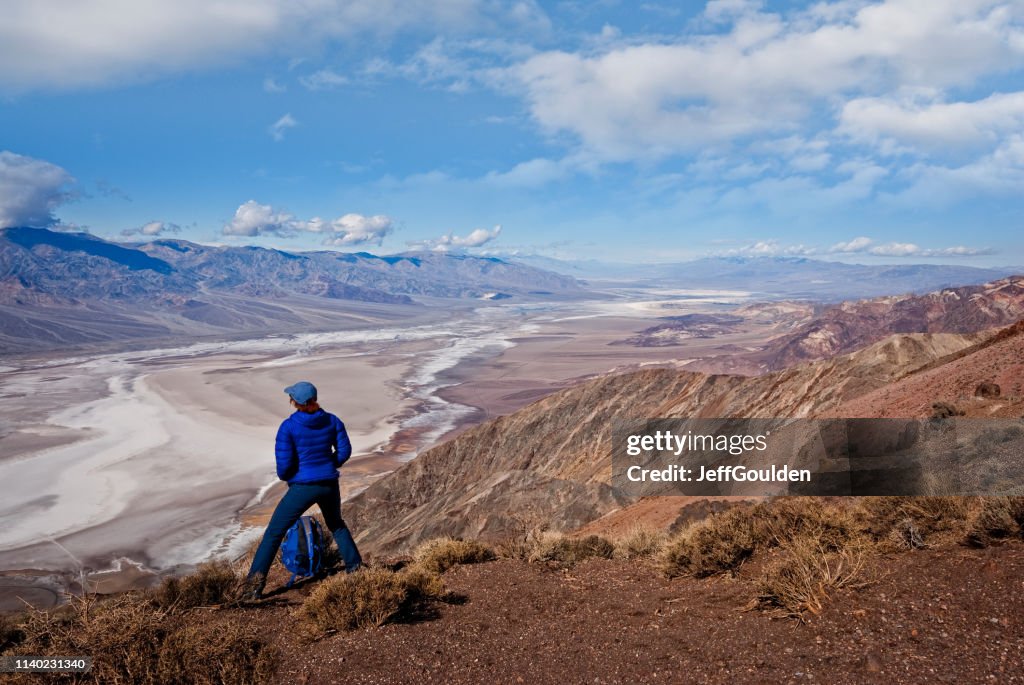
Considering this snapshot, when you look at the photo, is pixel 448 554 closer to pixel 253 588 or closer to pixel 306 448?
pixel 253 588

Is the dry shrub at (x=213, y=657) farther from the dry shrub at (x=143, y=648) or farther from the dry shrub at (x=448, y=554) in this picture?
the dry shrub at (x=448, y=554)

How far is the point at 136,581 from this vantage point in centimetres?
2289

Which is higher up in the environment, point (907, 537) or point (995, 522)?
point (995, 522)

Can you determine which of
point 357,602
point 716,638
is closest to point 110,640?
point 357,602

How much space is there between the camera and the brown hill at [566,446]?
1662 centimetres

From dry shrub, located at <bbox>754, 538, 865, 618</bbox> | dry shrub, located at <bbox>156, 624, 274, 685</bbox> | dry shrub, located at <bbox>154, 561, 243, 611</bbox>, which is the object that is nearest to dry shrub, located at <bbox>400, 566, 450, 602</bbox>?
dry shrub, located at <bbox>156, 624, 274, 685</bbox>

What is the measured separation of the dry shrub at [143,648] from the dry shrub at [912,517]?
17.5 feet

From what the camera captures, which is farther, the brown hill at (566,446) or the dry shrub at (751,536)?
the brown hill at (566,446)

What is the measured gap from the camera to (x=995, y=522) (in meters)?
4.77

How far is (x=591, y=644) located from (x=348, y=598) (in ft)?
6.35

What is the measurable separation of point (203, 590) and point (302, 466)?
5.00ft

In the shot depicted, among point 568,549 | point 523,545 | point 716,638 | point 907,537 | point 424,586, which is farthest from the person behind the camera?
point 568,549

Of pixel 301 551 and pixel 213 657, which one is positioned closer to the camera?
pixel 213 657

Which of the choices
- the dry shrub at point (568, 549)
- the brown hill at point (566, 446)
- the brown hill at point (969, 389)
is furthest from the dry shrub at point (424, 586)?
the brown hill at point (566, 446)
